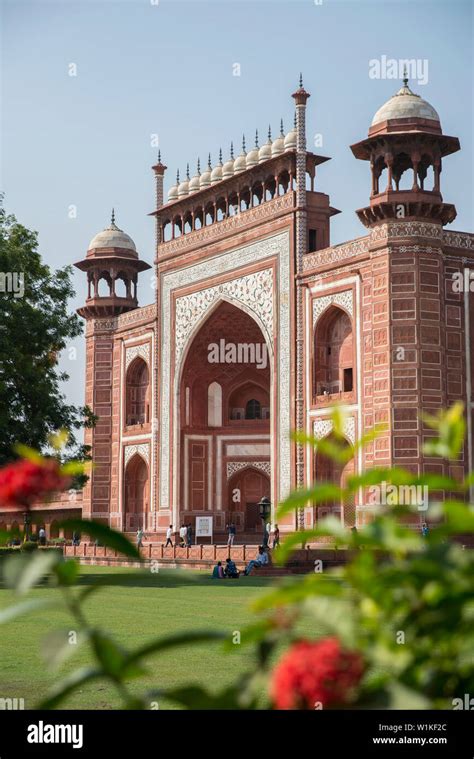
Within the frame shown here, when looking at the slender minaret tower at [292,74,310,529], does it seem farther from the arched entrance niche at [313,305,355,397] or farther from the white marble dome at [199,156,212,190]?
the white marble dome at [199,156,212,190]

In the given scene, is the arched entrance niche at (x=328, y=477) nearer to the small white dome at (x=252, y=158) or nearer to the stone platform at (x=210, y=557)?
the stone platform at (x=210, y=557)

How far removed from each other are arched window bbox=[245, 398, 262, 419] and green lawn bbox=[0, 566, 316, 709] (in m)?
16.3

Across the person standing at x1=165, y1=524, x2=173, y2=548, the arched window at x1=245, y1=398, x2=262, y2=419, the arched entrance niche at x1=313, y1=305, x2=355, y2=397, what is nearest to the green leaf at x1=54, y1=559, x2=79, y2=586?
the arched entrance niche at x1=313, y1=305, x2=355, y2=397

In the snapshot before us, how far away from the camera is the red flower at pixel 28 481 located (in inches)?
57.7

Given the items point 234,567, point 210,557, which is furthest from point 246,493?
point 234,567

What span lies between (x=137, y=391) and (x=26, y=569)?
33098 mm

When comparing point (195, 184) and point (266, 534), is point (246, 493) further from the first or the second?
point (195, 184)

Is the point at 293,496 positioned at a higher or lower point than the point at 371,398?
lower
